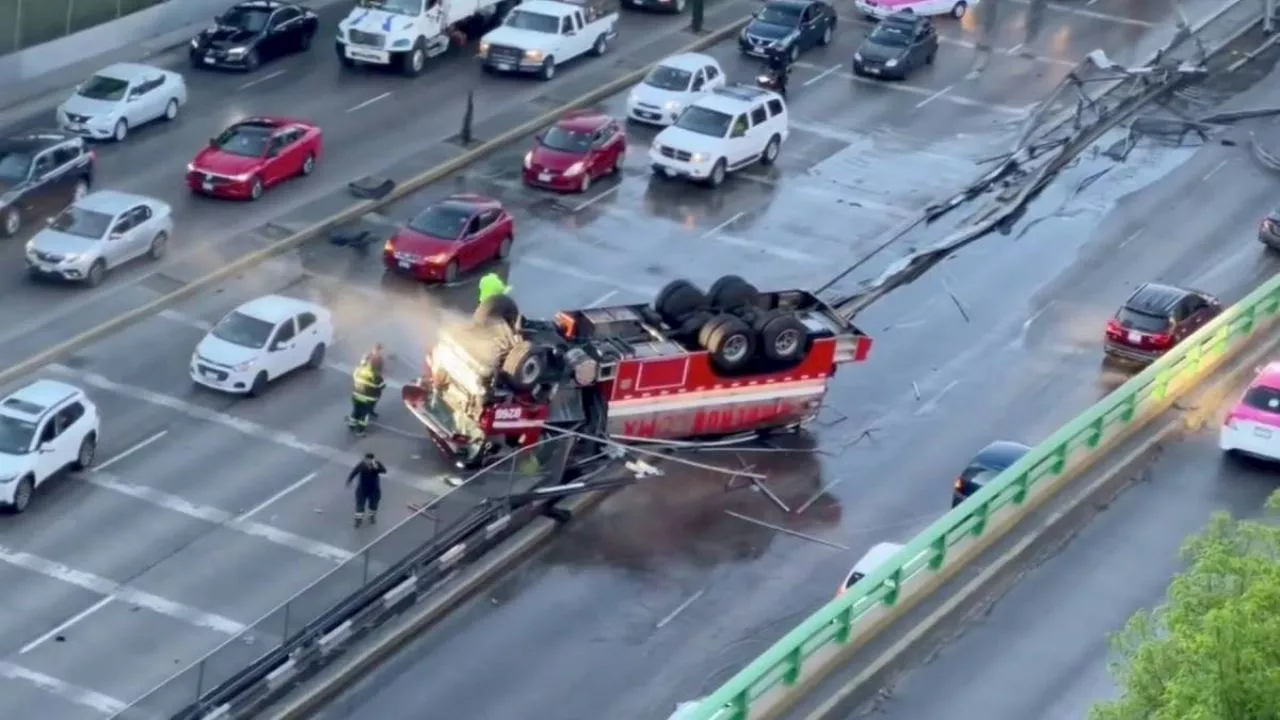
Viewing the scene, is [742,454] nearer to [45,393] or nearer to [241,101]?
[45,393]

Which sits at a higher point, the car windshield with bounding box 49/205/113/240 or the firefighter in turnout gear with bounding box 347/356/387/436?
the firefighter in turnout gear with bounding box 347/356/387/436

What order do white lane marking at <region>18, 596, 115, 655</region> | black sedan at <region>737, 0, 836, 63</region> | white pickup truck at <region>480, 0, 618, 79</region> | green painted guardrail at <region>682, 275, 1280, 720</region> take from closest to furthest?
green painted guardrail at <region>682, 275, 1280, 720</region>, white lane marking at <region>18, 596, 115, 655</region>, white pickup truck at <region>480, 0, 618, 79</region>, black sedan at <region>737, 0, 836, 63</region>

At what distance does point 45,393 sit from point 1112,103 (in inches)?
1154

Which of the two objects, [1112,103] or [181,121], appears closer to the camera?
[181,121]

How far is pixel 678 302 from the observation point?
38188mm

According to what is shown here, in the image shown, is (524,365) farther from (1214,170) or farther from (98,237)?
(1214,170)

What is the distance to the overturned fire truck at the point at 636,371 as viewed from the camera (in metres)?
35.9

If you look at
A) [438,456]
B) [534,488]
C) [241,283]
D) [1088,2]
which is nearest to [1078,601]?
[534,488]

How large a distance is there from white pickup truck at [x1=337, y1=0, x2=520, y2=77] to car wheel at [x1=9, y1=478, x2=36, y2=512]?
72.6 feet

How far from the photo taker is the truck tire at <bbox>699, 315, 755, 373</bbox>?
36.9 m

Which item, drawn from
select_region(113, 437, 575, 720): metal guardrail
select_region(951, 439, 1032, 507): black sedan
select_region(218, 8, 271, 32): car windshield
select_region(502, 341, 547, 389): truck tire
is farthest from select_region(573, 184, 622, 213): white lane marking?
select_region(951, 439, 1032, 507): black sedan

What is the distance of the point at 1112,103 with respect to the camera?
56.7 meters

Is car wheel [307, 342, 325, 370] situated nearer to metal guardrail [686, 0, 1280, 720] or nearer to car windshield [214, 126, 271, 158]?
car windshield [214, 126, 271, 158]

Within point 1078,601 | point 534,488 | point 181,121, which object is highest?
point 1078,601
